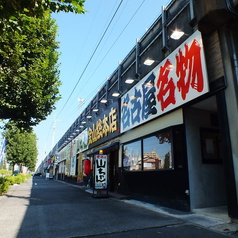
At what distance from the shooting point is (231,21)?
17.9 feet

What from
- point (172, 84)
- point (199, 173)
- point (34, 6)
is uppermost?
point (34, 6)

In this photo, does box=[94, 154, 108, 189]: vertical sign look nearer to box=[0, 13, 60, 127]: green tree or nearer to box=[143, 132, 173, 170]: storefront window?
box=[143, 132, 173, 170]: storefront window

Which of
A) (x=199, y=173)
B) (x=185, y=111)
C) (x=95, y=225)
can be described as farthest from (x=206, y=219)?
(x=185, y=111)

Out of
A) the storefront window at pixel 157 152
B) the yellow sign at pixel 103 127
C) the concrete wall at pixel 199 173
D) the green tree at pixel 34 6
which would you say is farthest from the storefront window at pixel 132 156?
the green tree at pixel 34 6

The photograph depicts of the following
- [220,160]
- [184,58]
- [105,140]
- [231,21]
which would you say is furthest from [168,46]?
[105,140]

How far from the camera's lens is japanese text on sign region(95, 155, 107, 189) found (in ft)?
33.9

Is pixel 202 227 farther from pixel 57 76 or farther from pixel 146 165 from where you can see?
pixel 57 76

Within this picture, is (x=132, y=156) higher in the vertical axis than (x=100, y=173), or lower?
higher

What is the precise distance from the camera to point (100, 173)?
1047cm

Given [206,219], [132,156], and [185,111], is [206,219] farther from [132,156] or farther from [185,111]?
[132,156]

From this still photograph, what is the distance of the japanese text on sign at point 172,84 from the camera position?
6.07 m

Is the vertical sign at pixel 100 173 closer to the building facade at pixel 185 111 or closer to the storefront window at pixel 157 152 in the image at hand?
the building facade at pixel 185 111

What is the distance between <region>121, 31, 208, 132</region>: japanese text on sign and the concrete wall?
0.83 m

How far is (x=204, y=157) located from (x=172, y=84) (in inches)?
113
